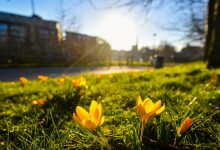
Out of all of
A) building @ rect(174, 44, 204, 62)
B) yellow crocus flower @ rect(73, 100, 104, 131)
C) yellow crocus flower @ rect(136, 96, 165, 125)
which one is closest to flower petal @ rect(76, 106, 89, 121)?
yellow crocus flower @ rect(73, 100, 104, 131)

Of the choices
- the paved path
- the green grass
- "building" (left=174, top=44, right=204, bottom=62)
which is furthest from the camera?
"building" (left=174, top=44, right=204, bottom=62)

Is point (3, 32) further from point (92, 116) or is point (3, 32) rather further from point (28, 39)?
point (92, 116)

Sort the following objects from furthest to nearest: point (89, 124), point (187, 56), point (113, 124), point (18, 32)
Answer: point (187, 56) < point (18, 32) < point (113, 124) < point (89, 124)

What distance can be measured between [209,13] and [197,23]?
42.0ft

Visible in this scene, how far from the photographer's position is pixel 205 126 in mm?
2039

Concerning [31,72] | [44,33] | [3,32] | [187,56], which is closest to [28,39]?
[44,33]

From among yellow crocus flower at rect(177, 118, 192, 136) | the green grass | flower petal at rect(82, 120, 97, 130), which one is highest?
flower petal at rect(82, 120, 97, 130)

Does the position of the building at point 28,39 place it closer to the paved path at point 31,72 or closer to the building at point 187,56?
the paved path at point 31,72

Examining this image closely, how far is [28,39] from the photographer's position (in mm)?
22125

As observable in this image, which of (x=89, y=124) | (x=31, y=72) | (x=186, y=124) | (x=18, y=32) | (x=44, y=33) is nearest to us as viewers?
(x=89, y=124)

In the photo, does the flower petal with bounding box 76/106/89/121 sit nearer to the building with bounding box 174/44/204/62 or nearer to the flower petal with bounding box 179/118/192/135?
the flower petal with bounding box 179/118/192/135

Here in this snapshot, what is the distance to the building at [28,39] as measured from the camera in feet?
67.7

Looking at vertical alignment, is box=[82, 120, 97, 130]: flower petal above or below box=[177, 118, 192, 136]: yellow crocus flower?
above

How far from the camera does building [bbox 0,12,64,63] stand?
20.6 metres
